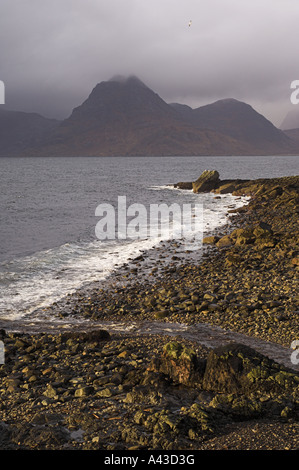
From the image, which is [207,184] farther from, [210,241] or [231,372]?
[231,372]

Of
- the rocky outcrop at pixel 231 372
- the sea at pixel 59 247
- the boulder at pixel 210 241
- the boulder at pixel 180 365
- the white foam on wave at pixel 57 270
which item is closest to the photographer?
the rocky outcrop at pixel 231 372

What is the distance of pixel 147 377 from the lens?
9.60 metres

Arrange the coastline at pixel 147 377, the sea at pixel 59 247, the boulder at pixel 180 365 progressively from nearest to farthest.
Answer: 1. the coastline at pixel 147 377
2. the boulder at pixel 180 365
3. the sea at pixel 59 247

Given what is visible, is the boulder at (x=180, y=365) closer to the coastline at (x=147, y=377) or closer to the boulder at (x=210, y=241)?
the coastline at (x=147, y=377)

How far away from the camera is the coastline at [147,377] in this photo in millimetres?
7531

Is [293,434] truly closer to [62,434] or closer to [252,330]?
[62,434]

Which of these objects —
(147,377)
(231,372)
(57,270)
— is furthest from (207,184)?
(231,372)

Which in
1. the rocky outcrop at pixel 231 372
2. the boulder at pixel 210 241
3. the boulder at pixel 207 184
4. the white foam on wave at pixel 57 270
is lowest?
the white foam on wave at pixel 57 270

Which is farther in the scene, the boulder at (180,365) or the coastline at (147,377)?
the boulder at (180,365)

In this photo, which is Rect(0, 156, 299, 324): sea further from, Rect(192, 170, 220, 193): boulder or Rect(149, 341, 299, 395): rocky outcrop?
Rect(192, 170, 220, 193): boulder

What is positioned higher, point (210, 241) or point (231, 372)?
point (210, 241)

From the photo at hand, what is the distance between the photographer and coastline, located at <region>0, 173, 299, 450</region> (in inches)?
297

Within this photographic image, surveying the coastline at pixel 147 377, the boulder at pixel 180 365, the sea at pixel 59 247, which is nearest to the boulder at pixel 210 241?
the sea at pixel 59 247

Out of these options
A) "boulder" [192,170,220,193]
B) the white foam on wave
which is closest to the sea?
the white foam on wave
